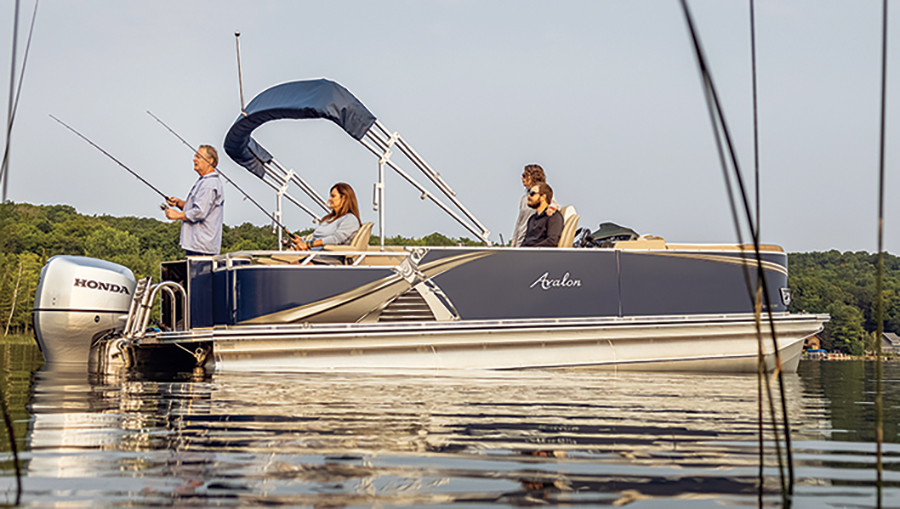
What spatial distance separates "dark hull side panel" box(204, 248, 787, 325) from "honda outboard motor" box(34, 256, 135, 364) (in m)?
1.04

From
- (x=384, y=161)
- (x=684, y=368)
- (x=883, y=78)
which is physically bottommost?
(x=684, y=368)

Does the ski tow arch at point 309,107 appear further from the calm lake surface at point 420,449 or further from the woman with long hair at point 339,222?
the calm lake surface at point 420,449

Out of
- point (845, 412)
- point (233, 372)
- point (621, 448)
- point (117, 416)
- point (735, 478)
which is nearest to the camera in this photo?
point (735, 478)

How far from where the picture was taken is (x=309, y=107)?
736 cm

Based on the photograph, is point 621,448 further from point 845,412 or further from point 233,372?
point 233,372

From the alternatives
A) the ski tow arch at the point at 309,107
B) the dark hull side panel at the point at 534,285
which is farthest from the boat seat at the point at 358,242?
the ski tow arch at the point at 309,107

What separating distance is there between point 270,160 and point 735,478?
782 centimetres

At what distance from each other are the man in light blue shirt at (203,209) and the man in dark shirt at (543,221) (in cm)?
303

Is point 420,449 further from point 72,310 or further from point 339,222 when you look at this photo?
point 72,310

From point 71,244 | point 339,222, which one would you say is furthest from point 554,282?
point 71,244

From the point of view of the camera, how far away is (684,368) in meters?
8.31

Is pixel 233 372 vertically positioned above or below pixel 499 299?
A: below

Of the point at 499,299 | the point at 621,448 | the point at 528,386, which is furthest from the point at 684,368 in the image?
the point at 621,448

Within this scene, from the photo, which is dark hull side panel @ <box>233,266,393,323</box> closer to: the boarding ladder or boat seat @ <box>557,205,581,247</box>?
the boarding ladder
